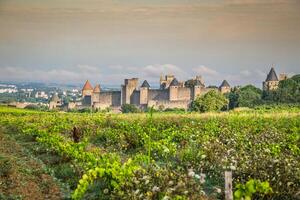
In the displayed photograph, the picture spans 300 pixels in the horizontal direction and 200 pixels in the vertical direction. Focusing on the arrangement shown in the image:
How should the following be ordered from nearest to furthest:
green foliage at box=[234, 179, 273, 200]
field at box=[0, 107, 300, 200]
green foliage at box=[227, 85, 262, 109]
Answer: green foliage at box=[234, 179, 273, 200] < field at box=[0, 107, 300, 200] < green foliage at box=[227, 85, 262, 109]

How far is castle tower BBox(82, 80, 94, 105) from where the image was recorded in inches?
3564

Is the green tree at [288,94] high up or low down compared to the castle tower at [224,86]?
down

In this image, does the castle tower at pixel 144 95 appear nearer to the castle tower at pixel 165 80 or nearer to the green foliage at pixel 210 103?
the castle tower at pixel 165 80

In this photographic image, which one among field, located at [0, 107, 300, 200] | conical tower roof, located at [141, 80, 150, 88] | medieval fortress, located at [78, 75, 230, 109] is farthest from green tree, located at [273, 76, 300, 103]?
field, located at [0, 107, 300, 200]

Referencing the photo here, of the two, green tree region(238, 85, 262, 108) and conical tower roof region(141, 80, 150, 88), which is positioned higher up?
conical tower roof region(141, 80, 150, 88)

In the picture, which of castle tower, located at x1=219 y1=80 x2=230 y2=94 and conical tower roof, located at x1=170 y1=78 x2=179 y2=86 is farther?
castle tower, located at x1=219 y1=80 x2=230 y2=94

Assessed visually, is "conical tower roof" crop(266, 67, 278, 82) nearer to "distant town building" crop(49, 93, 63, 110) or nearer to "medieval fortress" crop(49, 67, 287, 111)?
"medieval fortress" crop(49, 67, 287, 111)

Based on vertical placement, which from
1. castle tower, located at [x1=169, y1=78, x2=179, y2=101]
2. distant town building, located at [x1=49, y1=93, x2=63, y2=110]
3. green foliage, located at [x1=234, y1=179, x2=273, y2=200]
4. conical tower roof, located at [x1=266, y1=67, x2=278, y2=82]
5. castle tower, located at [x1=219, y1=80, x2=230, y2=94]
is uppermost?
conical tower roof, located at [x1=266, y1=67, x2=278, y2=82]

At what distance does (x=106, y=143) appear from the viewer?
12.9 m

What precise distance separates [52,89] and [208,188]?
105m

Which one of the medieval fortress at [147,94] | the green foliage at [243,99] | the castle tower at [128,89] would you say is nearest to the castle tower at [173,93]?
the medieval fortress at [147,94]

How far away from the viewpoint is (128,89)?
9225cm

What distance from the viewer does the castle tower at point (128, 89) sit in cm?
9088

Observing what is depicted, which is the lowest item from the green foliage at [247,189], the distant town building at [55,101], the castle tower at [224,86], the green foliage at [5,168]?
the distant town building at [55,101]
